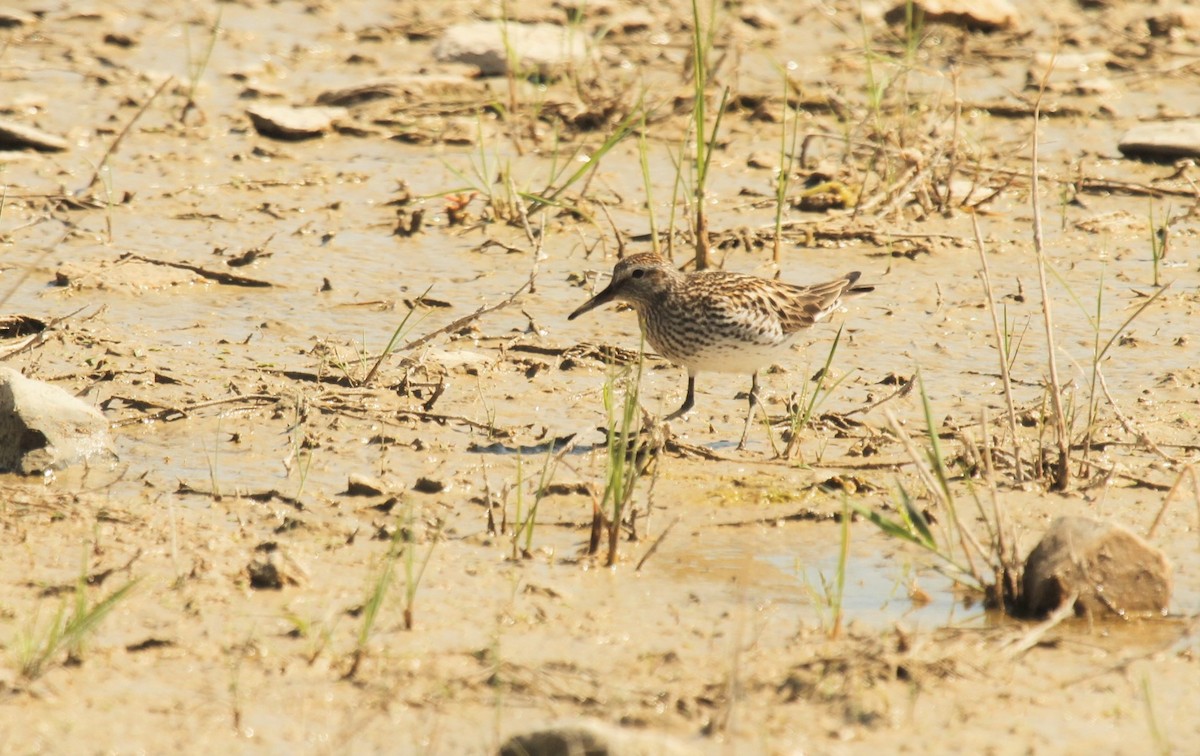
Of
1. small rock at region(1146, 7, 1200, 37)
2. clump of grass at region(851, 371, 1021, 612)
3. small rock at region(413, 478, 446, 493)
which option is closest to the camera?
clump of grass at region(851, 371, 1021, 612)

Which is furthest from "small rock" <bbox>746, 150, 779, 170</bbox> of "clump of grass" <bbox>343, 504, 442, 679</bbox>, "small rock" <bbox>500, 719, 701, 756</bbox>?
"small rock" <bbox>500, 719, 701, 756</bbox>

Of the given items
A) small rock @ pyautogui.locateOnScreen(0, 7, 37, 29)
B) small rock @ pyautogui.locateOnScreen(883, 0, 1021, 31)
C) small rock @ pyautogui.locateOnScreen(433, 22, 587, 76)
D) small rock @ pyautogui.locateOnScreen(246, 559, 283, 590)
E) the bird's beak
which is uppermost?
small rock @ pyautogui.locateOnScreen(883, 0, 1021, 31)

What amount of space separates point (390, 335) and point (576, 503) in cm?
244

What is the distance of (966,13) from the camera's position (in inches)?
566

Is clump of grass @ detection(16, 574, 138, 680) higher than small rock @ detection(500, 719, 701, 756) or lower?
lower

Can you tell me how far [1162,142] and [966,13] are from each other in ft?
10.7

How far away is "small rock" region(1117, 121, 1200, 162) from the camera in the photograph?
11623 mm

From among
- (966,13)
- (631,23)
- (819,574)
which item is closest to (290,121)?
(631,23)

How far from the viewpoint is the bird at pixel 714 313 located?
765 centimetres

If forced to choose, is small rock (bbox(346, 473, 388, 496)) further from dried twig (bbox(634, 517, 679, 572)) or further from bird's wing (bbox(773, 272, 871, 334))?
bird's wing (bbox(773, 272, 871, 334))

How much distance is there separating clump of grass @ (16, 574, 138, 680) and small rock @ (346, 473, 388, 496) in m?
1.66

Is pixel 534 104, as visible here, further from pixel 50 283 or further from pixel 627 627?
pixel 627 627

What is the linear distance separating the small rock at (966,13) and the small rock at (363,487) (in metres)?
9.02

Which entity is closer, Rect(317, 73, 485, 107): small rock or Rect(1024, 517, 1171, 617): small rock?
Rect(1024, 517, 1171, 617): small rock
